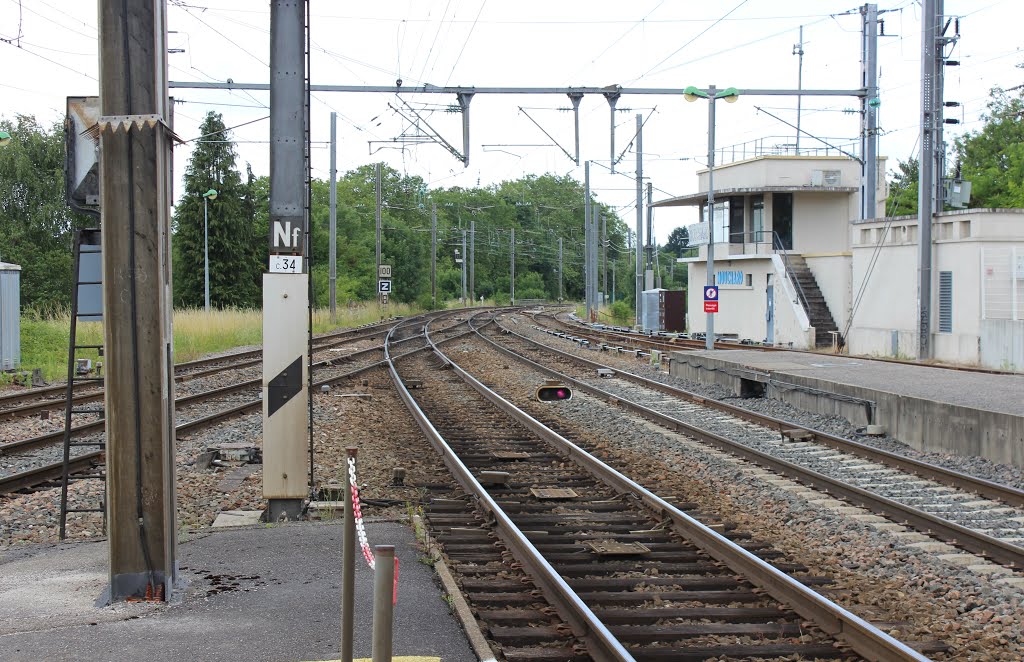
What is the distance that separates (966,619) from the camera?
250 inches

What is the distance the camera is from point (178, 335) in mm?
32469

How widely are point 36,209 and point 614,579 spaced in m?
63.6

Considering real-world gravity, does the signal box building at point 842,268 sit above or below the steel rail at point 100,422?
above

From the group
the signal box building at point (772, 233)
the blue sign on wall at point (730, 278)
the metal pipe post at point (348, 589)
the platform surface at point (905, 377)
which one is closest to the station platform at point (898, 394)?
the platform surface at point (905, 377)

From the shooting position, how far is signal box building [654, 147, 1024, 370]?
81.8 feet

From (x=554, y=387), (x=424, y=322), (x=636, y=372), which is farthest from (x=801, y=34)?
(x=554, y=387)

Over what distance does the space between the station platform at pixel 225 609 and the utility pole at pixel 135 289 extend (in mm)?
420

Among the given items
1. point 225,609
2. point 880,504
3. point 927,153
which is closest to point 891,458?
point 880,504

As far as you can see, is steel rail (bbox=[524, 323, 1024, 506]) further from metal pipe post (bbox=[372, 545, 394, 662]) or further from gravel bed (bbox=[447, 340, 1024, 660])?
metal pipe post (bbox=[372, 545, 394, 662])

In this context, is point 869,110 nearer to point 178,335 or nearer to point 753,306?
point 753,306

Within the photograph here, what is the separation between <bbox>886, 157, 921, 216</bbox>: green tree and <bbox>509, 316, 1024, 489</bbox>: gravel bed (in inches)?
1288

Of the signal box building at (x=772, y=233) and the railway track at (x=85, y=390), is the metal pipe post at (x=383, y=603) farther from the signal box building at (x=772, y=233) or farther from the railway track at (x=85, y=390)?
the signal box building at (x=772, y=233)

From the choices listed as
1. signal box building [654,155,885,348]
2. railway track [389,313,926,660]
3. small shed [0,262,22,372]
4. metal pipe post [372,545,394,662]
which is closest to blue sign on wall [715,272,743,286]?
signal box building [654,155,885,348]

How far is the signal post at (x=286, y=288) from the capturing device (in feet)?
30.0
